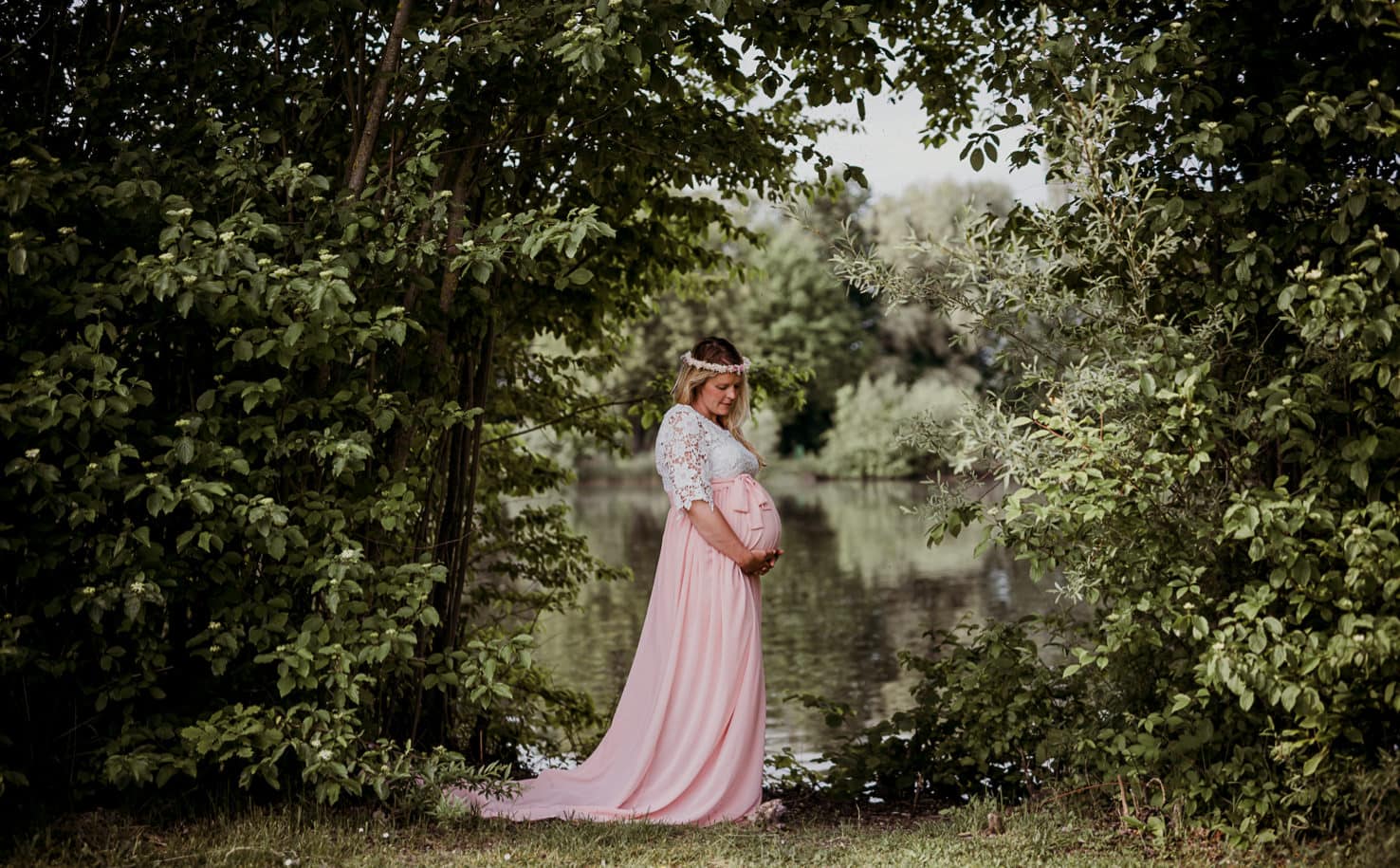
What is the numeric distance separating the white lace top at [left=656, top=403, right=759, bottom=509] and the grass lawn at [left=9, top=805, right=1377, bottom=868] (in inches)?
51.7

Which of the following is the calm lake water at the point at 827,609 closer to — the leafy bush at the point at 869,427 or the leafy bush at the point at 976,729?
the leafy bush at the point at 976,729

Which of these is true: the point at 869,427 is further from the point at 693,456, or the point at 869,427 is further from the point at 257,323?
the point at 257,323

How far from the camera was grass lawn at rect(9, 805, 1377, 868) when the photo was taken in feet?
13.5

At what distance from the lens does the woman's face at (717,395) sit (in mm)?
5246

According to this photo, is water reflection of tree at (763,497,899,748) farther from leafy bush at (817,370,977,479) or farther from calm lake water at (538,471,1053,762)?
Result: leafy bush at (817,370,977,479)

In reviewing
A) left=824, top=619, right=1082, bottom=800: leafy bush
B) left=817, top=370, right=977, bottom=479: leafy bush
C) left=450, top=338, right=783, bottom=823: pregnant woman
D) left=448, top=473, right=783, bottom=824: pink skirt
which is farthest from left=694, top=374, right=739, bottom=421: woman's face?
left=817, top=370, right=977, bottom=479: leafy bush

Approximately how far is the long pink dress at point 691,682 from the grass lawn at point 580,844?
292 mm

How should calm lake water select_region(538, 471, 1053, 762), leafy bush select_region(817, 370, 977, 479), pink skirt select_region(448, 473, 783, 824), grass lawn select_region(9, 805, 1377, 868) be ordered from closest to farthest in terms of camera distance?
grass lawn select_region(9, 805, 1377, 868), pink skirt select_region(448, 473, 783, 824), calm lake water select_region(538, 471, 1053, 762), leafy bush select_region(817, 370, 977, 479)

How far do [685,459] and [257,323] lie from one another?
172 centimetres

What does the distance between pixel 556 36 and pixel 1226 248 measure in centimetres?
244

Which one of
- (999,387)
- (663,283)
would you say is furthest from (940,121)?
A: (999,387)

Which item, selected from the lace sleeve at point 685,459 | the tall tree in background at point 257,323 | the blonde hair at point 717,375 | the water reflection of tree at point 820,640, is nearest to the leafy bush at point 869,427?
the water reflection of tree at point 820,640

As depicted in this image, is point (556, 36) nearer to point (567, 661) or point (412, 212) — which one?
point (412, 212)

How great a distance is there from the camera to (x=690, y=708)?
5.14 metres
